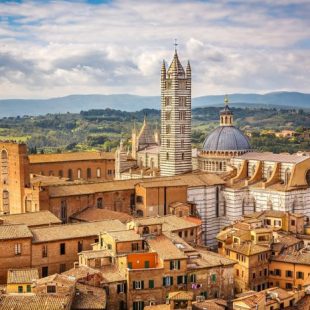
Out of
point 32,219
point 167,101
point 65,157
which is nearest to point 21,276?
point 32,219

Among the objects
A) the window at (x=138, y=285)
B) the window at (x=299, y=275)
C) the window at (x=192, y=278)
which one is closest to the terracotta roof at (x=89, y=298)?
the window at (x=138, y=285)

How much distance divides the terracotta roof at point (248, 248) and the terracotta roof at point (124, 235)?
7.19 m

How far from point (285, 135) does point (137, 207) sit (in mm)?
78376

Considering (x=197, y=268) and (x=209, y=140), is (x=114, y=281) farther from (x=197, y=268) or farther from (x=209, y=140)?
(x=209, y=140)

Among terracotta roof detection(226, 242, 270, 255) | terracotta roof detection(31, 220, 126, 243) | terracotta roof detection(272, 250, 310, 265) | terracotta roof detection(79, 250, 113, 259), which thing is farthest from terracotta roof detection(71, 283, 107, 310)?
terracotta roof detection(272, 250, 310, 265)

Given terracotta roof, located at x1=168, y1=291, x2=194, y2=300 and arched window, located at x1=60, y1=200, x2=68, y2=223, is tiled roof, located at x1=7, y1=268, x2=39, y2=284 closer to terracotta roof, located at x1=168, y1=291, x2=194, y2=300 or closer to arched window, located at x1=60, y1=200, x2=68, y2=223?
terracotta roof, located at x1=168, y1=291, x2=194, y2=300

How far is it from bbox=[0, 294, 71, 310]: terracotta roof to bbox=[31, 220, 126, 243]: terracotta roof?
26.3ft

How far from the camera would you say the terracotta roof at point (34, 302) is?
2942cm

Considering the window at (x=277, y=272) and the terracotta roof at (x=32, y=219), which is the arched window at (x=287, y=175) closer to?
the window at (x=277, y=272)

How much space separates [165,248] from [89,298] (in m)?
6.47

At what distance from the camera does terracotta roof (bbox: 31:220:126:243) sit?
38906 mm

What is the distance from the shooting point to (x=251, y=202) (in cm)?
5519

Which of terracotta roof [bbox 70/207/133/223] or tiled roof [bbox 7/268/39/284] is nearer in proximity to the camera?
tiled roof [bbox 7/268/39/284]

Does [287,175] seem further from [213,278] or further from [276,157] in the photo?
[213,278]
